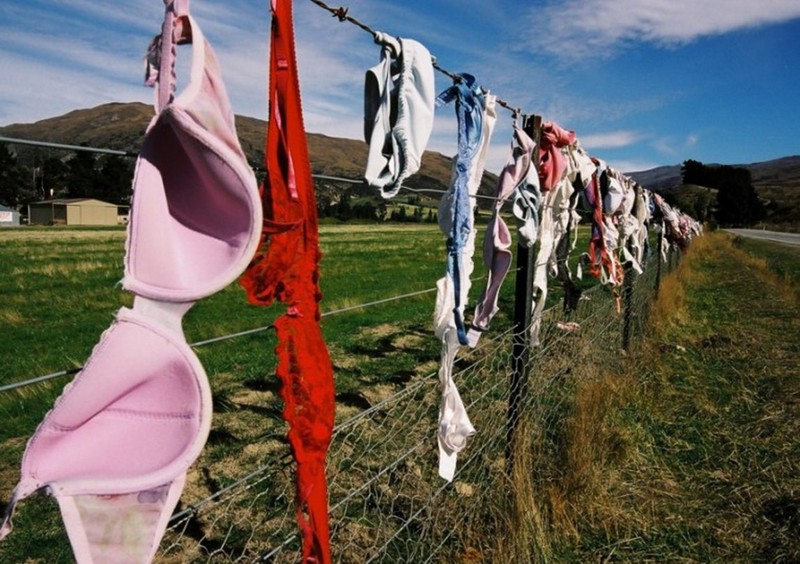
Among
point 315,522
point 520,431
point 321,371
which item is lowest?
point 520,431

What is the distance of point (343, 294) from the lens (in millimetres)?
13109

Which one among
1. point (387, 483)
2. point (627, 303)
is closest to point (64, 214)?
point (387, 483)

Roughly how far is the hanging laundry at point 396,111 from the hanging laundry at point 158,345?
628mm

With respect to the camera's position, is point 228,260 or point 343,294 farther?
point 343,294

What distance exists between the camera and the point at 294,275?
1238 mm

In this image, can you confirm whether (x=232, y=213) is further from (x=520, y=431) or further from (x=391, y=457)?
(x=391, y=457)

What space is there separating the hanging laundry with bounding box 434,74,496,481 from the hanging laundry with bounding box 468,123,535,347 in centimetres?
23

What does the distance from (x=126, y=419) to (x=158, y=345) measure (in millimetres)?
130

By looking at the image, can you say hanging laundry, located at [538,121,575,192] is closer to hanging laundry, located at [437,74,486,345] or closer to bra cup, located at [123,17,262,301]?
hanging laundry, located at [437,74,486,345]

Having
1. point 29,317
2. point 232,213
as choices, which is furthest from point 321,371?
point 29,317

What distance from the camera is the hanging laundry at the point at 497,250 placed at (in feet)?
8.05

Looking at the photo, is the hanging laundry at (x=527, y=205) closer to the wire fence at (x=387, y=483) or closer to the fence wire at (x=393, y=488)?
the wire fence at (x=387, y=483)

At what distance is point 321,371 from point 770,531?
3.36m

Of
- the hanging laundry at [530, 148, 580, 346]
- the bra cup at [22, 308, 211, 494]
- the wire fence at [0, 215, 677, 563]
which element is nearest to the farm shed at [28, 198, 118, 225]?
the wire fence at [0, 215, 677, 563]
